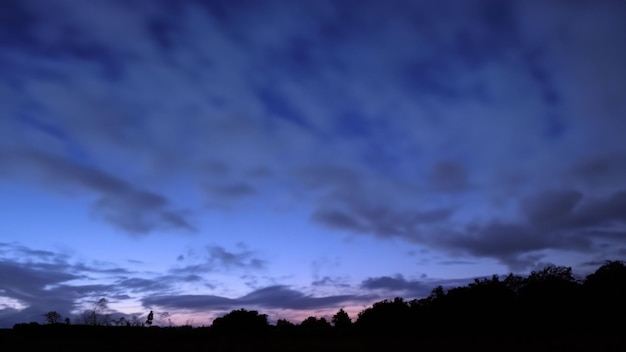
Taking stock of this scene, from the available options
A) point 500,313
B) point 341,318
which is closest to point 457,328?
point 500,313

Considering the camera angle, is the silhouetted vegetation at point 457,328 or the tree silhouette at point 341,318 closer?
the silhouetted vegetation at point 457,328

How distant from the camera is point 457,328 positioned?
49.8m

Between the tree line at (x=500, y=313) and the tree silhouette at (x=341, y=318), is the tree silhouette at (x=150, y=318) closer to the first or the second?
the tree line at (x=500, y=313)

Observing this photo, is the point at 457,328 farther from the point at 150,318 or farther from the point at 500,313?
the point at 150,318

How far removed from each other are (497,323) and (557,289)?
8.26 metres

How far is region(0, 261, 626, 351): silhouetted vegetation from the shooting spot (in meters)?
38.5

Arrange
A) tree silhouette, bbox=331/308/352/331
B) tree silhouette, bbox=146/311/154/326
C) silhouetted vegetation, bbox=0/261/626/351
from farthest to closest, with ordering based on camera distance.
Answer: tree silhouette, bbox=331/308/352/331, tree silhouette, bbox=146/311/154/326, silhouetted vegetation, bbox=0/261/626/351

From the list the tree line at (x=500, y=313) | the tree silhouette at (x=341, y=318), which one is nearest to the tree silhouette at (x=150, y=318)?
the tree line at (x=500, y=313)

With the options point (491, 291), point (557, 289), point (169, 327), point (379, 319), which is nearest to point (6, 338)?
point (169, 327)

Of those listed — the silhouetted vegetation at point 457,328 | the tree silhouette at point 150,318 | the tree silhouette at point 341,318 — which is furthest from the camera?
the tree silhouette at point 341,318

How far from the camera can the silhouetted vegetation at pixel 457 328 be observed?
3850cm

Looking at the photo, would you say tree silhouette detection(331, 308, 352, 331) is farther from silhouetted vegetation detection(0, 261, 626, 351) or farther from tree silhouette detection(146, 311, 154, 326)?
tree silhouette detection(146, 311, 154, 326)

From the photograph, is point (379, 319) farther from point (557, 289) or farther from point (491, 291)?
point (557, 289)

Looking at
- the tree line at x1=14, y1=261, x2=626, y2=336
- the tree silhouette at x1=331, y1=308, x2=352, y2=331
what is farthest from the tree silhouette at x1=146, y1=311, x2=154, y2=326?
the tree silhouette at x1=331, y1=308, x2=352, y2=331
